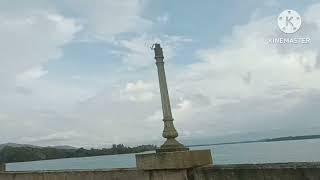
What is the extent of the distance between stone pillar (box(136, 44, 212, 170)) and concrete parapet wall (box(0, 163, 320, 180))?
0.30 feet

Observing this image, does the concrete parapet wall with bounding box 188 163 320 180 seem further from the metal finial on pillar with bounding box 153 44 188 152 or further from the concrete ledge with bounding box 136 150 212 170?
the metal finial on pillar with bounding box 153 44 188 152

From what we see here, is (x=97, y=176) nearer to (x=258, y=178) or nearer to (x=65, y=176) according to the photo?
(x=65, y=176)

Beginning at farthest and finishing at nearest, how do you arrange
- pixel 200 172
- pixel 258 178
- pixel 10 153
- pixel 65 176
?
pixel 10 153
pixel 65 176
pixel 200 172
pixel 258 178

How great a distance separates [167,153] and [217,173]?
696 mm

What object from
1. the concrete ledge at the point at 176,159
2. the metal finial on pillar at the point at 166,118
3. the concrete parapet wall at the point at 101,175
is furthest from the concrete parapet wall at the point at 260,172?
the metal finial on pillar at the point at 166,118

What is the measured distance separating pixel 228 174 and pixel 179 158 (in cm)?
68

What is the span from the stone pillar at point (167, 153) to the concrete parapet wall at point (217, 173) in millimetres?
92

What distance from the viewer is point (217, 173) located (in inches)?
202

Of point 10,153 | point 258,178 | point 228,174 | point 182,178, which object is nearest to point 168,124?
point 182,178

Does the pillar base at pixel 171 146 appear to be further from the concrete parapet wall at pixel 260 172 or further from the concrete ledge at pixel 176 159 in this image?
the concrete parapet wall at pixel 260 172

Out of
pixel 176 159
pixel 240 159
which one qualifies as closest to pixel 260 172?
pixel 176 159

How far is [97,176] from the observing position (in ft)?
21.9

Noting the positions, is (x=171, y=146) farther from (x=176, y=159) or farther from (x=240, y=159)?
(x=240, y=159)

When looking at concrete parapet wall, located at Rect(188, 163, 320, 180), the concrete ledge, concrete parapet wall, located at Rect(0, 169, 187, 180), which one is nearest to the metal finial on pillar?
the concrete ledge
